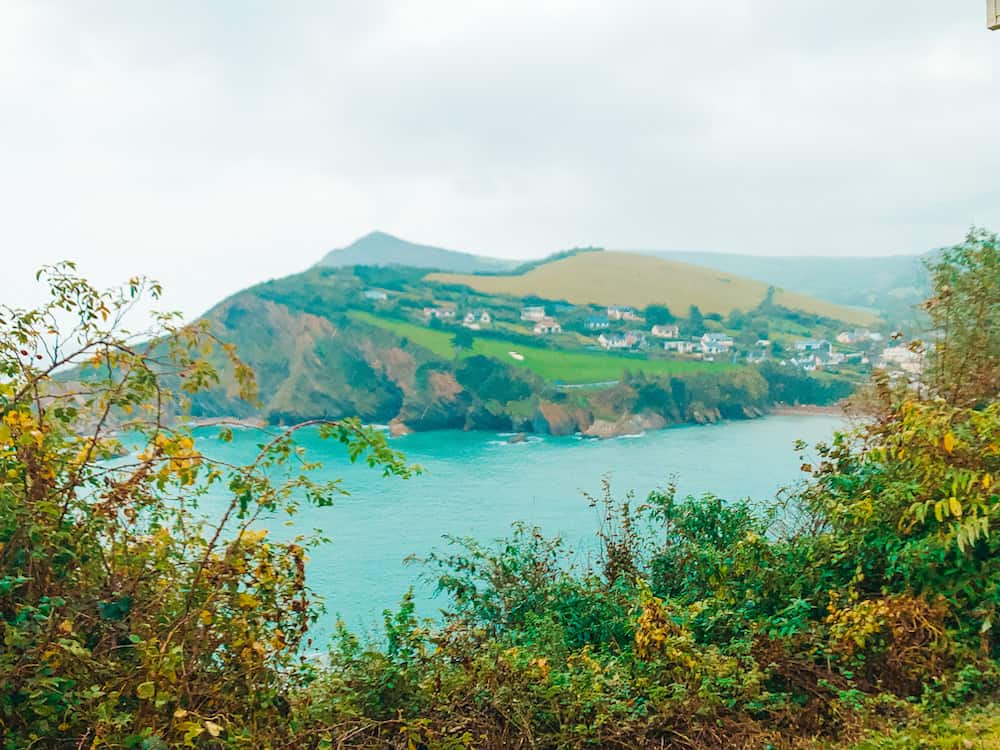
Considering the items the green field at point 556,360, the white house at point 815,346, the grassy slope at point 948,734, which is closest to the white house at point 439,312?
the green field at point 556,360

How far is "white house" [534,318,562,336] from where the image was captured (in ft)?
111

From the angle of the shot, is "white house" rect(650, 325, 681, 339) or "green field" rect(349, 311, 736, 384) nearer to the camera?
"green field" rect(349, 311, 736, 384)

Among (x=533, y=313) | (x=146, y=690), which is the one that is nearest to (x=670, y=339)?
(x=533, y=313)

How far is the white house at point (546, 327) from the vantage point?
3391 centimetres

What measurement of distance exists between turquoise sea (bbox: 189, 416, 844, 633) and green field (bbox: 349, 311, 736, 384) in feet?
15.3

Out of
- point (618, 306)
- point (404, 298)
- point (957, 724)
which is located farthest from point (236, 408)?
point (957, 724)

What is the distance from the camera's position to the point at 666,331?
33375mm

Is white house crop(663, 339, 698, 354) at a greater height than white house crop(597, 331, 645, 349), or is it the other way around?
white house crop(597, 331, 645, 349)

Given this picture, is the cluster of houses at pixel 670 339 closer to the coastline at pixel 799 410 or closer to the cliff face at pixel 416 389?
the coastline at pixel 799 410

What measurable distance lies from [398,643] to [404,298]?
112ft

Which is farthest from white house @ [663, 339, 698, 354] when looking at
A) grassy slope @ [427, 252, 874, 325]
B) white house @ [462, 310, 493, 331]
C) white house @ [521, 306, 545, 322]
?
white house @ [462, 310, 493, 331]

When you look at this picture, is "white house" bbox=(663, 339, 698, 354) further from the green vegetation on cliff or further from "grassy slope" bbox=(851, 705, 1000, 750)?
"grassy slope" bbox=(851, 705, 1000, 750)

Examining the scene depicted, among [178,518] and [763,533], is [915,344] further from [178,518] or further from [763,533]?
[178,518]

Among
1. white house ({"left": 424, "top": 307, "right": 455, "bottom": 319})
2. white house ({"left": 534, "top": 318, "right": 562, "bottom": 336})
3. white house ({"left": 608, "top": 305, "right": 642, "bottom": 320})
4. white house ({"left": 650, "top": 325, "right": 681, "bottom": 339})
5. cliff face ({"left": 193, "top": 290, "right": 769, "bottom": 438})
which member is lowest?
cliff face ({"left": 193, "top": 290, "right": 769, "bottom": 438})
